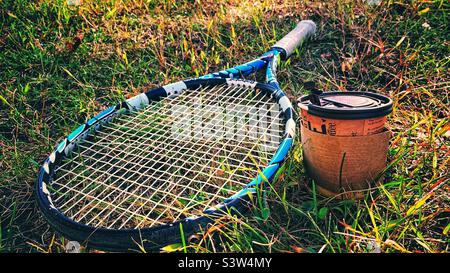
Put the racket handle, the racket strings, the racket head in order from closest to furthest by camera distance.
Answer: the racket head → the racket strings → the racket handle

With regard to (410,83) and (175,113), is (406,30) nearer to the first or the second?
(410,83)

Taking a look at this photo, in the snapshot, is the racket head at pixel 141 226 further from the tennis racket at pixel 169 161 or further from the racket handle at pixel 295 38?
the racket handle at pixel 295 38

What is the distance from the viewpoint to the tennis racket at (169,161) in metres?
1.41

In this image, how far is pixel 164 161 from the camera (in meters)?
1.98

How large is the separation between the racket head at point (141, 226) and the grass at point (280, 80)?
2.9 inches

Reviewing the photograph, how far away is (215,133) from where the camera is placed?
6.38 ft

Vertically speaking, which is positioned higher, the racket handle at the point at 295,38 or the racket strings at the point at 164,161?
the racket handle at the point at 295,38

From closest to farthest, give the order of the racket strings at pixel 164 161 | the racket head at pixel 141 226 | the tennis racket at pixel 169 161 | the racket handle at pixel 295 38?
the racket head at pixel 141 226 → the tennis racket at pixel 169 161 → the racket strings at pixel 164 161 → the racket handle at pixel 295 38

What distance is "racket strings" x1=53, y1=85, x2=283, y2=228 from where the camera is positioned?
66.1 inches

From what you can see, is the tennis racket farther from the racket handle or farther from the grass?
the grass

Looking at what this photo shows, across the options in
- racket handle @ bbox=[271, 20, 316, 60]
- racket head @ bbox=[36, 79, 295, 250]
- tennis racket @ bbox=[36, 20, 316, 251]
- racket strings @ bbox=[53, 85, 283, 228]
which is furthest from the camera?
racket handle @ bbox=[271, 20, 316, 60]

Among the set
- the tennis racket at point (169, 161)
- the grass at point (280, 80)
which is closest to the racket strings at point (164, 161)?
the tennis racket at point (169, 161)

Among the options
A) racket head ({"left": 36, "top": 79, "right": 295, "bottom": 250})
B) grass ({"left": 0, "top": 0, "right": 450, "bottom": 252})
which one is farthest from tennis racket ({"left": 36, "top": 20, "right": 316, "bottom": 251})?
grass ({"left": 0, "top": 0, "right": 450, "bottom": 252})
